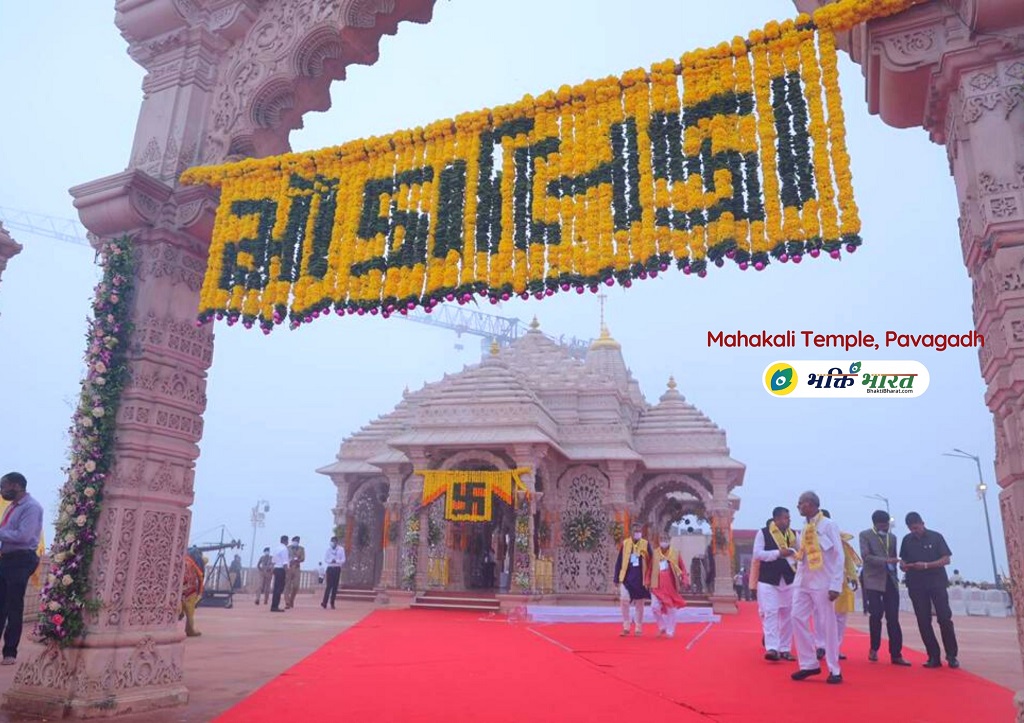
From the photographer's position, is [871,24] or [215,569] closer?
[871,24]

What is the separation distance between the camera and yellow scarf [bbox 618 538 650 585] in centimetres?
1023

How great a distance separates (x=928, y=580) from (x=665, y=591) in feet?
12.1

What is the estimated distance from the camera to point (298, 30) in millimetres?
5891

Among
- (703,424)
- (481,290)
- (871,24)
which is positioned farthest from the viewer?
(703,424)

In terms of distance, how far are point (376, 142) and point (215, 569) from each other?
18353 millimetres

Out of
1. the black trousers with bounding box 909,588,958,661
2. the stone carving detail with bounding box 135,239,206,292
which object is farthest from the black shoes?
the stone carving detail with bounding box 135,239,206,292

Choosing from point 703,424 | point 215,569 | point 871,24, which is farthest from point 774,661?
point 215,569

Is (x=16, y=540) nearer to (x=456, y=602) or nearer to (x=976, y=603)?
(x=456, y=602)

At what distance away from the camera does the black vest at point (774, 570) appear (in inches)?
288

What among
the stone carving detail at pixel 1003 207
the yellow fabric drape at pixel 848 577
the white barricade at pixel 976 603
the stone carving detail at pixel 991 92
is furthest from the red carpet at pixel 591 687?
the white barricade at pixel 976 603

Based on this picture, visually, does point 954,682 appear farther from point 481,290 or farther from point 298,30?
point 298,30

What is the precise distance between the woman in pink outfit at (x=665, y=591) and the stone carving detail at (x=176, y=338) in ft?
22.4

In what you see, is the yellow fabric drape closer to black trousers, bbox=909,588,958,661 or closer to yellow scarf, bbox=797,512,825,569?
black trousers, bbox=909,588,958,661

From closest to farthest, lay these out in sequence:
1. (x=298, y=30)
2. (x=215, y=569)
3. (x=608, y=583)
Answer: (x=298, y=30) → (x=608, y=583) → (x=215, y=569)
